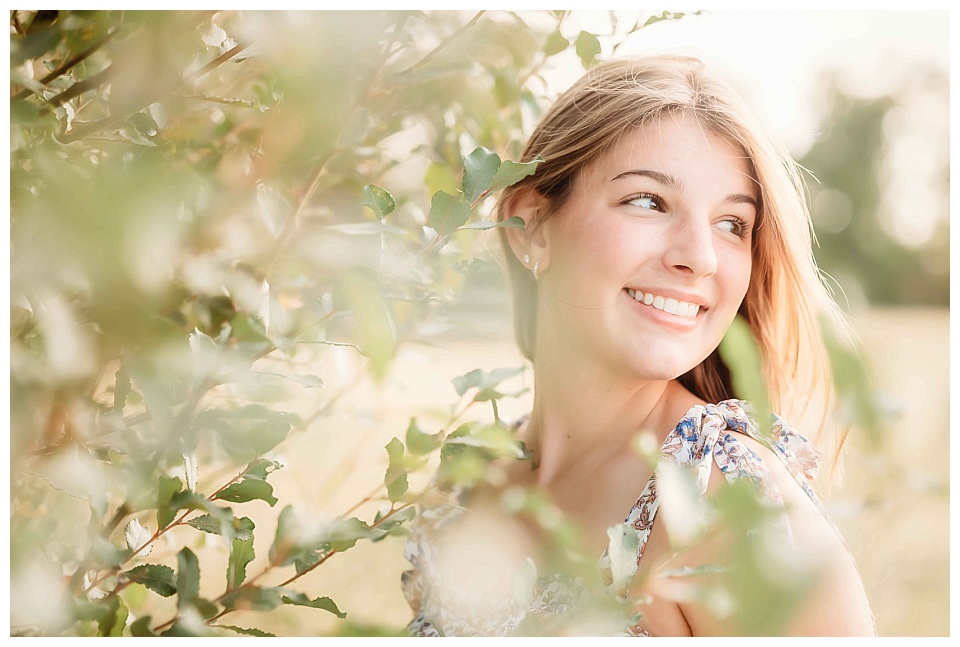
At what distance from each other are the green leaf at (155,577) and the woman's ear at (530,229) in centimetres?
77

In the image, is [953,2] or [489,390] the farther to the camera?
[953,2]

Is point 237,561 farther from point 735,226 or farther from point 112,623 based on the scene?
point 735,226

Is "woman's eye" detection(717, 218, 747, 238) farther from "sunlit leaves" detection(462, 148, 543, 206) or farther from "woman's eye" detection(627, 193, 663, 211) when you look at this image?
"sunlit leaves" detection(462, 148, 543, 206)

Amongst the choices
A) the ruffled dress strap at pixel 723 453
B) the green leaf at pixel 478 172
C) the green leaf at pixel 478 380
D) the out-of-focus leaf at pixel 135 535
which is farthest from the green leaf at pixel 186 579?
the ruffled dress strap at pixel 723 453

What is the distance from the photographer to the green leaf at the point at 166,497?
1.93 feet

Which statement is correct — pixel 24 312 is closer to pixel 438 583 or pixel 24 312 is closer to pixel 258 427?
pixel 258 427

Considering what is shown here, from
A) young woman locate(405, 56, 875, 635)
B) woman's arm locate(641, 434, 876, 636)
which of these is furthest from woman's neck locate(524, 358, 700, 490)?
woman's arm locate(641, 434, 876, 636)

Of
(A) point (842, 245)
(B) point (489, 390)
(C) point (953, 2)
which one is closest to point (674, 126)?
(C) point (953, 2)

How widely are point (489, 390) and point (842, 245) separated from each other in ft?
28.1

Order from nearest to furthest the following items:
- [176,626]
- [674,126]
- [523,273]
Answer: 1. [176,626]
2. [674,126]
3. [523,273]

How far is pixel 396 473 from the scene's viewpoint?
68cm

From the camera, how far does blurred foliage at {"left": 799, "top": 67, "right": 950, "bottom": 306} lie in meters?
7.03

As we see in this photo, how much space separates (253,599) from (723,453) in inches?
22.9
